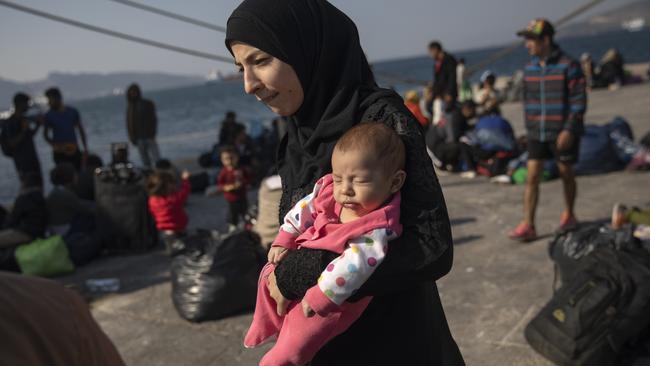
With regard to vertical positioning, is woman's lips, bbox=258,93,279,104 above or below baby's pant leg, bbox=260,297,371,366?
above

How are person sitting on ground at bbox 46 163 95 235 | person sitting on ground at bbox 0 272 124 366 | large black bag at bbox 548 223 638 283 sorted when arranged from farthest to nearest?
person sitting on ground at bbox 46 163 95 235 → large black bag at bbox 548 223 638 283 → person sitting on ground at bbox 0 272 124 366

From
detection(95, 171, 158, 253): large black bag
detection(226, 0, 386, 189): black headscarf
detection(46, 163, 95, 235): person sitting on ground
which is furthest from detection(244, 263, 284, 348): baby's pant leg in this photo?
detection(46, 163, 95, 235): person sitting on ground

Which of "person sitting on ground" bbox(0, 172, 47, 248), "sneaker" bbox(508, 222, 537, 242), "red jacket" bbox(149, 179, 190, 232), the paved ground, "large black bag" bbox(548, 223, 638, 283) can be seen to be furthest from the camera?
"red jacket" bbox(149, 179, 190, 232)

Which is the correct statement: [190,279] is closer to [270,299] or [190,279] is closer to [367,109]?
[270,299]

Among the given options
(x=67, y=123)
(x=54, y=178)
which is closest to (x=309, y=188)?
(x=54, y=178)

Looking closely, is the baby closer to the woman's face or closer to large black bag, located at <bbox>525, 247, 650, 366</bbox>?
the woman's face

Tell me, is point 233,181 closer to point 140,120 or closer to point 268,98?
point 140,120

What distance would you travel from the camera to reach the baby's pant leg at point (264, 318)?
60.1 inches

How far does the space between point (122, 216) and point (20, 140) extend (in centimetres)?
303

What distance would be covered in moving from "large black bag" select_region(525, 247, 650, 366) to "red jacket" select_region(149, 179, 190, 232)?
14.0 ft

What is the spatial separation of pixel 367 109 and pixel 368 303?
1.74 ft

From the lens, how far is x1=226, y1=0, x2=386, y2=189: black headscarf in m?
1.43

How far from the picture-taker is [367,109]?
1.47 metres

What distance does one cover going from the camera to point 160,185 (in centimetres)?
609
